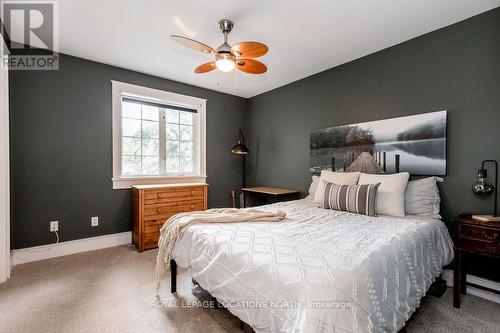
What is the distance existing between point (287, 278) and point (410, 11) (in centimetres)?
255

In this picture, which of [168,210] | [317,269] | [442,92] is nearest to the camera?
[317,269]

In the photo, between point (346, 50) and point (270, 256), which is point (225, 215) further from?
point (346, 50)

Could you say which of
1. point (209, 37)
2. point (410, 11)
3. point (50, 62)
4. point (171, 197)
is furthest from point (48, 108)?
point (410, 11)

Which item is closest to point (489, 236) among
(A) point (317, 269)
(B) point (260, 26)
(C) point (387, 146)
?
(C) point (387, 146)

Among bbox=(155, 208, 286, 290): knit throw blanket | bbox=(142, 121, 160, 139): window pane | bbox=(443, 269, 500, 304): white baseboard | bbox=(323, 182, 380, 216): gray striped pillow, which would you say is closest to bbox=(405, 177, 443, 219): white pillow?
bbox=(323, 182, 380, 216): gray striped pillow

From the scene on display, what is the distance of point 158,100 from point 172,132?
0.55 m

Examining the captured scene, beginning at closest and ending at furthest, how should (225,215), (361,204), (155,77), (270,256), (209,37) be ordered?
(270,256), (225,215), (361,204), (209,37), (155,77)

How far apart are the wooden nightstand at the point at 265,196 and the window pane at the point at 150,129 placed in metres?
1.78

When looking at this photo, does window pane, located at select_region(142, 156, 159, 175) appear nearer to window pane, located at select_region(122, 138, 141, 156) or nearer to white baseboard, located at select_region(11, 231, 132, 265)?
window pane, located at select_region(122, 138, 141, 156)

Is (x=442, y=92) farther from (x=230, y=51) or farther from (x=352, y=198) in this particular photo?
(x=230, y=51)

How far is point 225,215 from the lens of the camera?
203 cm

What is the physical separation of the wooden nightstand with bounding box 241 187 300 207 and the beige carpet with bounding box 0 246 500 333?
68.2 inches

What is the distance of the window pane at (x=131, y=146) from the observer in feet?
11.5

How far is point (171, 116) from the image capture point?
397 cm
